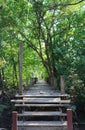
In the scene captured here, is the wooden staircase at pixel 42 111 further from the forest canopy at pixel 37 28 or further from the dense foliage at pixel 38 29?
the forest canopy at pixel 37 28

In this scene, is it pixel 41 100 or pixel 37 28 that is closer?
pixel 41 100

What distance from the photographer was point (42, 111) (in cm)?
1116

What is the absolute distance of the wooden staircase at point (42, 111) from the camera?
31.1 feet

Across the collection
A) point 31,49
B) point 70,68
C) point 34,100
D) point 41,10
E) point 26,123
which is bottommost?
point 26,123

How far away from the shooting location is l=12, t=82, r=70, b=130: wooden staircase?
9492 millimetres

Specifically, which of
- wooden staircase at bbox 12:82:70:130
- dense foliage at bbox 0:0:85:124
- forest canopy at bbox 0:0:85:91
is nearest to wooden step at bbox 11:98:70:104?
wooden staircase at bbox 12:82:70:130

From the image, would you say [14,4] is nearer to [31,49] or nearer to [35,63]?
[31,49]

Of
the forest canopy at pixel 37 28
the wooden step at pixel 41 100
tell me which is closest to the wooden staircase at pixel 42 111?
the wooden step at pixel 41 100

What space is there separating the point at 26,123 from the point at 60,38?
1066 cm

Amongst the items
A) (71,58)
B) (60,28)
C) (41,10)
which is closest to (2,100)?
(71,58)

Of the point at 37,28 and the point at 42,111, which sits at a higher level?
the point at 37,28

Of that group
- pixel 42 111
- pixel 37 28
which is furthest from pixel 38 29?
pixel 42 111

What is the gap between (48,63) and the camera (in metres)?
21.2

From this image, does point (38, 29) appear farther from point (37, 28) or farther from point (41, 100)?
point (41, 100)
